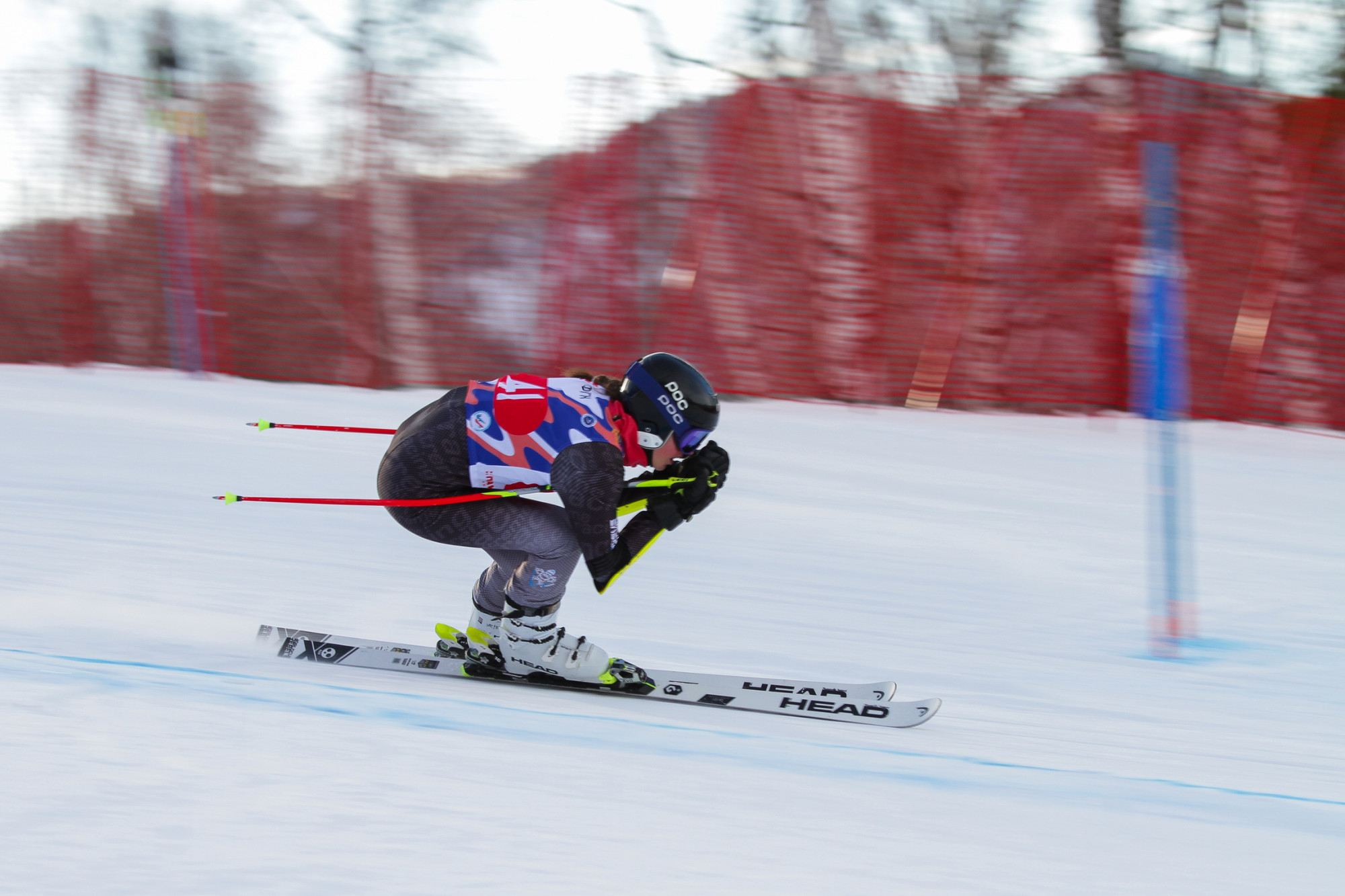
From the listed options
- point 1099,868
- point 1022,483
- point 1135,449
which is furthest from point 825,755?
point 1135,449

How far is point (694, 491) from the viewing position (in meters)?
2.91

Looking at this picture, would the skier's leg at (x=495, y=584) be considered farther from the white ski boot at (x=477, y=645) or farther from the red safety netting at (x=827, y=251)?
the red safety netting at (x=827, y=251)

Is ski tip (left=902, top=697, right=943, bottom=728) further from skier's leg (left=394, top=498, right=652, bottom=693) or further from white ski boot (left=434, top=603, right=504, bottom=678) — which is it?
white ski boot (left=434, top=603, right=504, bottom=678)

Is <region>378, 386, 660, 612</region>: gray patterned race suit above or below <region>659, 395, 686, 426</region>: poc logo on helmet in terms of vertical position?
below

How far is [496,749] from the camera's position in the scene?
2.67 metres

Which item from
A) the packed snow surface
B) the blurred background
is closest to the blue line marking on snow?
the packed snow surface

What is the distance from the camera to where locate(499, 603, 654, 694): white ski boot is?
125 inches

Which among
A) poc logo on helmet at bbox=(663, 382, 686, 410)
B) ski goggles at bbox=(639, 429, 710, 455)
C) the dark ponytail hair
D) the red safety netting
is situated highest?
poc logo on helmet at bbox=(663, 382, 686, 410)

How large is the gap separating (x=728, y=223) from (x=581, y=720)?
6157 mm

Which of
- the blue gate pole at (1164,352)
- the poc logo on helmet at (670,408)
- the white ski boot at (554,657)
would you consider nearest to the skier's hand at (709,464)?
the poc logo on helmet at (670,408)

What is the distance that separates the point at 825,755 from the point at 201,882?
59.9 inches

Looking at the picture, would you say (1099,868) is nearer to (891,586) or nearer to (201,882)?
(201,882)

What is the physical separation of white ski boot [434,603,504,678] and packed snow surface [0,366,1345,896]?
0.15m

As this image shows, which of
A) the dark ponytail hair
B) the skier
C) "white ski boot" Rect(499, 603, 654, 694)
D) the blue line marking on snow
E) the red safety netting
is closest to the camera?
the blue line marking on snow
